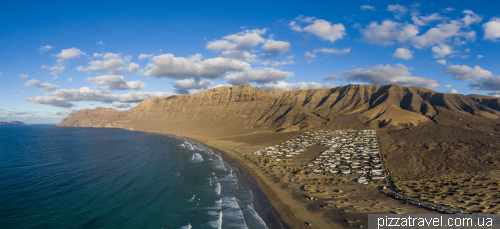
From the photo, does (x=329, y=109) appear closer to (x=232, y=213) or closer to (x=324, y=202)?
(x=324, y=202)

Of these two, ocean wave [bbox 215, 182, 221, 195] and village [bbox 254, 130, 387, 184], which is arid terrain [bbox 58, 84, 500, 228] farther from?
ocean wave [bbox 215, 182, 221, 195]

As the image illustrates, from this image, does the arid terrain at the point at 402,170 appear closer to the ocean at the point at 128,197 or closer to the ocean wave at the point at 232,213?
the ocean wave at the point at 232,213

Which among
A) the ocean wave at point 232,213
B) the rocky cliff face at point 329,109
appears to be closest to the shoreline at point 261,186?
the ocean wave at point 232,213

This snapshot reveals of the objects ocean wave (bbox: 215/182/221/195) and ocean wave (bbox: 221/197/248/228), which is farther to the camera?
ocean wave (bbox: 215/182/221/195)

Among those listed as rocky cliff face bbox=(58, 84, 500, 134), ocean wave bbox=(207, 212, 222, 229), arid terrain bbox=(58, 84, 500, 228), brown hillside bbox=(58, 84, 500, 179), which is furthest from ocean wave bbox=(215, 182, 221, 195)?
rocky cliff face bbox=(58, 84, 500, 134)

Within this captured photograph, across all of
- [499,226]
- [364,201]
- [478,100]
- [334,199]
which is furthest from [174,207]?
[478,100]

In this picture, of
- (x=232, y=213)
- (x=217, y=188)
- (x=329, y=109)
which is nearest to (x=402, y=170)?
(x=232, y=213)

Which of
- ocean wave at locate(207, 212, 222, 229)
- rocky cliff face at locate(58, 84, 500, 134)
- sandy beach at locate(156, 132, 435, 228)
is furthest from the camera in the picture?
rocky cliff face at locate(58, 84, 500, 134)

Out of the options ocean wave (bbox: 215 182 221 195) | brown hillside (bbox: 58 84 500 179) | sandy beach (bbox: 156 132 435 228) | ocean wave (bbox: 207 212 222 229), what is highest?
brown hillside (bbox: 58 84 500 179)
